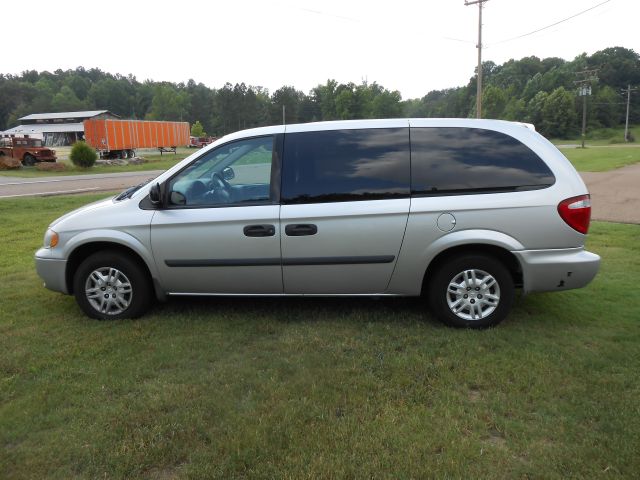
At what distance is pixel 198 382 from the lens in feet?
11.6

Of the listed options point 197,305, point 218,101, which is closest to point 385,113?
point 218,101

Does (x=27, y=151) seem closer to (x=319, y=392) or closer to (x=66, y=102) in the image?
(x=319, y=392)

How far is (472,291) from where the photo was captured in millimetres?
4391

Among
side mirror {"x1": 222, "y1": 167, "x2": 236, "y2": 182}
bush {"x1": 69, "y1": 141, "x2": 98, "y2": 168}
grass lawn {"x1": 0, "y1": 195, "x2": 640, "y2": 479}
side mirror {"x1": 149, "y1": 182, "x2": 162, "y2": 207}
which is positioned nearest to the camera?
grass lawn {"x1": 0, "y1": 195, "x2": 640, "y2": 479}

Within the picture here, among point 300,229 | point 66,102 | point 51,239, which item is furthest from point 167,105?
point 300,229

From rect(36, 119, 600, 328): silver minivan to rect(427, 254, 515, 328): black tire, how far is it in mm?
10

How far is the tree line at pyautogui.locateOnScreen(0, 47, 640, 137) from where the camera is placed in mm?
88375

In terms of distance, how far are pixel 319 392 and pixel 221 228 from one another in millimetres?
1769

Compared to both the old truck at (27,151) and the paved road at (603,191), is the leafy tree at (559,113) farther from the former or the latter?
the old truck at (27,151)

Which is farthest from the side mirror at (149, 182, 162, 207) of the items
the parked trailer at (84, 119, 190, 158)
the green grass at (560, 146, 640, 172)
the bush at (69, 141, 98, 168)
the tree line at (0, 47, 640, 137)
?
the tree line at (0, 47, 640, 137)

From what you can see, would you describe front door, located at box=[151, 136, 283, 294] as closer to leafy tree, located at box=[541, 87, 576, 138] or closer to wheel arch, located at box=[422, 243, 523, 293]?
wheel arch, located at box=[422, 243, 523, 293]

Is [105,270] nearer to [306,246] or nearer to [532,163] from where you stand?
[306,246]

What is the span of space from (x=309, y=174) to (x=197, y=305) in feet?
6.00

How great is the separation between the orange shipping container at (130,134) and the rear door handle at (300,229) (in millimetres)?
36700
